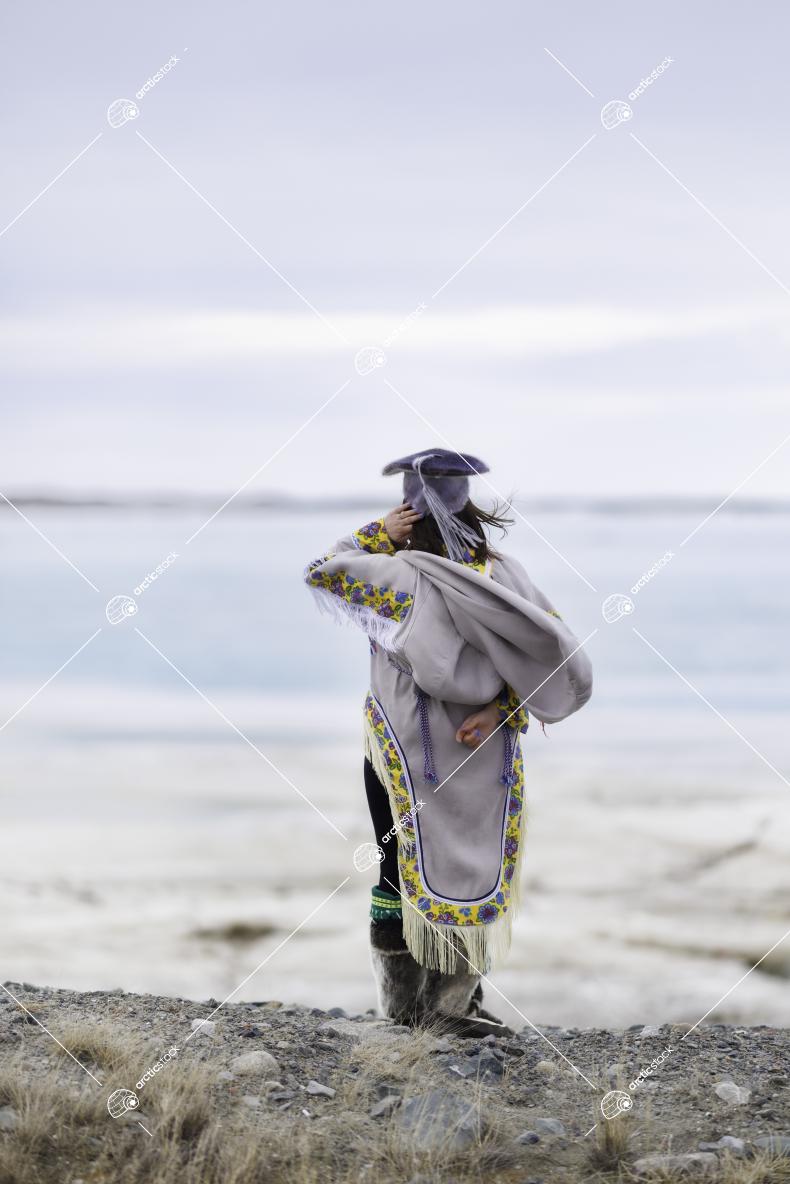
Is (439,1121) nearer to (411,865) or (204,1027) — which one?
(411,865)

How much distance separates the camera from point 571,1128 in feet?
10.3

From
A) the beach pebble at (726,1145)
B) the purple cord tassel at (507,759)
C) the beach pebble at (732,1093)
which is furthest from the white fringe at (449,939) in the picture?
the beach pebble at (726,1145)

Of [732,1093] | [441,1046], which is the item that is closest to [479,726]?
[441,1046]

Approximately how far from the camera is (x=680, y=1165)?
2.87m

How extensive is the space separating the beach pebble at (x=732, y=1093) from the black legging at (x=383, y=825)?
1088mm

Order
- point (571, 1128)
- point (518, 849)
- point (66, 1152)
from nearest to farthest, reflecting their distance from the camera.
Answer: point (66, 1152)
point (571, 1128)
point (518, 849)

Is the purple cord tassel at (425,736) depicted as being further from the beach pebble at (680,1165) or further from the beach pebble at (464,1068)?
the beach pebble at (680,1165)

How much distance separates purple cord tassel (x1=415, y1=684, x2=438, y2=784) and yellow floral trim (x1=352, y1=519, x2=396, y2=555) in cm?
45

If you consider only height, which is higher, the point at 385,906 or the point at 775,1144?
the point at 385,906

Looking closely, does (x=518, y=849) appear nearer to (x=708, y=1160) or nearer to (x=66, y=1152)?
(x=708, y=1160)

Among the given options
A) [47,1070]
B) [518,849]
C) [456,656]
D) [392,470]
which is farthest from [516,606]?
[47,1070]

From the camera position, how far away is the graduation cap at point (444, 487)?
3.60 metres

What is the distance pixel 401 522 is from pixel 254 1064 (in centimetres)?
162

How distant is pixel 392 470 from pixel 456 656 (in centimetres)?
59
